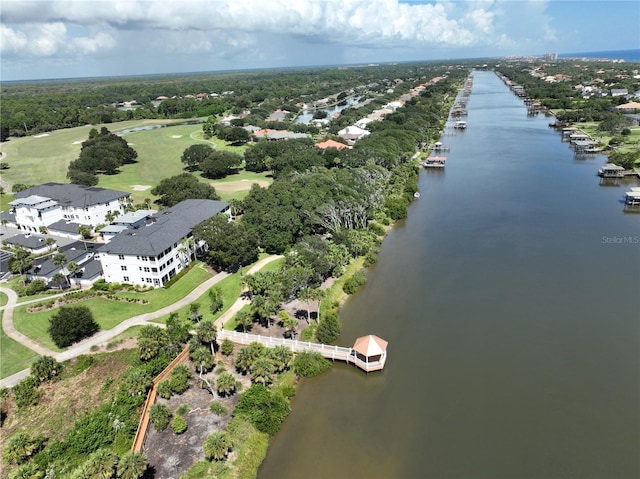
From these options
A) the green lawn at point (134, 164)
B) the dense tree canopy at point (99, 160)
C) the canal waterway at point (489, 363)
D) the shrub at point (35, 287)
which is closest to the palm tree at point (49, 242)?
the shrub at point (35, 287)

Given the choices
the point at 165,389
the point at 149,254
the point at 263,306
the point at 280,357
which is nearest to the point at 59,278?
the point at 149,254

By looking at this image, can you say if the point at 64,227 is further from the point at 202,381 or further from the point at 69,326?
the point at 202,381

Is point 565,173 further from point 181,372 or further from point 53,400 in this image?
point 53,400

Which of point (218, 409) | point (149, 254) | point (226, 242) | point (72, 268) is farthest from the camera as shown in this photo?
point (226, 242)

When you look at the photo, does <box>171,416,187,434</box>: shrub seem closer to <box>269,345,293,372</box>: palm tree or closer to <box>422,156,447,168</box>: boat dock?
<box>269,345,293,372</box>: palm tree

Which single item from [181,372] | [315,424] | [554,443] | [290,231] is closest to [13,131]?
[290,231]

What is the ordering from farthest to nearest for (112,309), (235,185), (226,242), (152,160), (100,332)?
(152,160) → (235,185) → (226,242) → (112,309) → (100,332)
